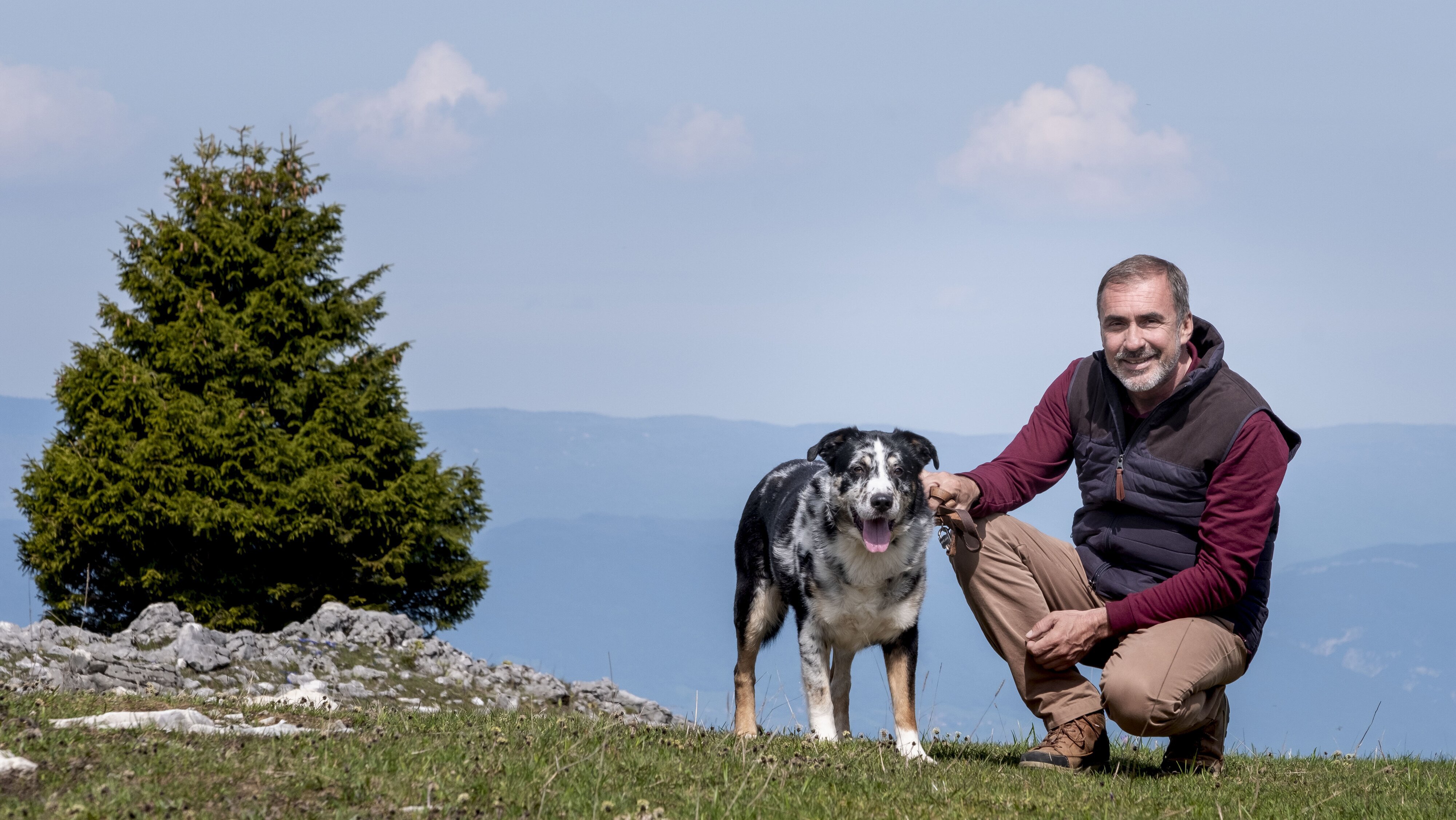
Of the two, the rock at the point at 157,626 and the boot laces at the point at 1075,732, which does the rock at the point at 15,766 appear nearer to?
Result: the boot laces at the point at 1075,732

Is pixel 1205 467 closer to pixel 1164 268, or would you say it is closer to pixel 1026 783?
pixel 1164 268

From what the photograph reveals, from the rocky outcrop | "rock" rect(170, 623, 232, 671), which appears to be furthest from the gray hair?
"rock" rect(170, 623, 232, 671)

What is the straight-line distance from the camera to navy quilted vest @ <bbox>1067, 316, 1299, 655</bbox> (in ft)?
18.3

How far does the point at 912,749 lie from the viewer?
239 inches

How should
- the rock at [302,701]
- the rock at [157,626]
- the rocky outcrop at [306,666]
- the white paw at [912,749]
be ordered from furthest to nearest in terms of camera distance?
the rock at [157,626], the rocky outcrop at [306,666], the rock at [302,701], the white paw at [912,749]

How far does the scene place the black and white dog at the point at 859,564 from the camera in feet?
20.5

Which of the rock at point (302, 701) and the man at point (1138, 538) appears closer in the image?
the man at point (1138, 538)

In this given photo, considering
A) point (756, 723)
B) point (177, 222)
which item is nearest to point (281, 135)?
point (177, 222)

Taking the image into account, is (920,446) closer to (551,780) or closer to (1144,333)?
(1144,333)

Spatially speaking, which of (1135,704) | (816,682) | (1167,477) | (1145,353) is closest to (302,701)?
(816,682)

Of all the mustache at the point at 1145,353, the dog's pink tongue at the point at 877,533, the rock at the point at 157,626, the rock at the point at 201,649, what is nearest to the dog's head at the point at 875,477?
the dog's pink tongue at the point at 877,533

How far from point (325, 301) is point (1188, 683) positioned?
14.4 meters

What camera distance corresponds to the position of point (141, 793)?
3801 mm

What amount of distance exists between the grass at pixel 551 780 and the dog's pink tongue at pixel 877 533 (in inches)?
41.3
